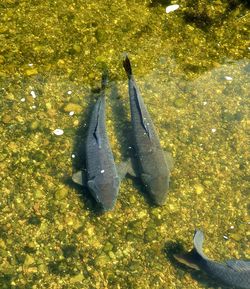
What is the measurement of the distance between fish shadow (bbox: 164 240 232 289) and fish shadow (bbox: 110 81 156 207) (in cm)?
60

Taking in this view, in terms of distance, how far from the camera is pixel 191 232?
233 inches

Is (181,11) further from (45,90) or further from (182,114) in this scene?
(45,90)

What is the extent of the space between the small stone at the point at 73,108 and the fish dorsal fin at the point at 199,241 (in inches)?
101

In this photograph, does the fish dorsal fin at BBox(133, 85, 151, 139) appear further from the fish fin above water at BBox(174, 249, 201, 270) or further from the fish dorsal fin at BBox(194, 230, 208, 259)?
the fish fin above water at BBox(174, 249, 201, 270)

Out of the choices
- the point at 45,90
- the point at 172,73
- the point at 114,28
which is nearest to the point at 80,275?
the point at 45,90

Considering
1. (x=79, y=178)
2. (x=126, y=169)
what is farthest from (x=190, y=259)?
(x=79, y=178)

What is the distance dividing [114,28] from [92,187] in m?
3.46

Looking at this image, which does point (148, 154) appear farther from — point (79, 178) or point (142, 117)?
point (79, 178)

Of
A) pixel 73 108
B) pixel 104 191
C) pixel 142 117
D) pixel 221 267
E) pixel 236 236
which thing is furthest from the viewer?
pixel 73 108

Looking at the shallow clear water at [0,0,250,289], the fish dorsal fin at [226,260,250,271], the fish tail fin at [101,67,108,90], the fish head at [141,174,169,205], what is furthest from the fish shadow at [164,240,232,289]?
the fish tail fin at [101,67,108,90]

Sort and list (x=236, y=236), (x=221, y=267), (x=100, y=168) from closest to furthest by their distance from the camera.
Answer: (x=221, y=267) < (x=100, y=168) < (x=236, y=236)

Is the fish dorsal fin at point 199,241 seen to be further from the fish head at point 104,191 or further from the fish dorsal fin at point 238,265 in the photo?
the fish head at point 104,191

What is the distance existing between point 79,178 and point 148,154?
97cm

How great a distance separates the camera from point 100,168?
19.0ft
